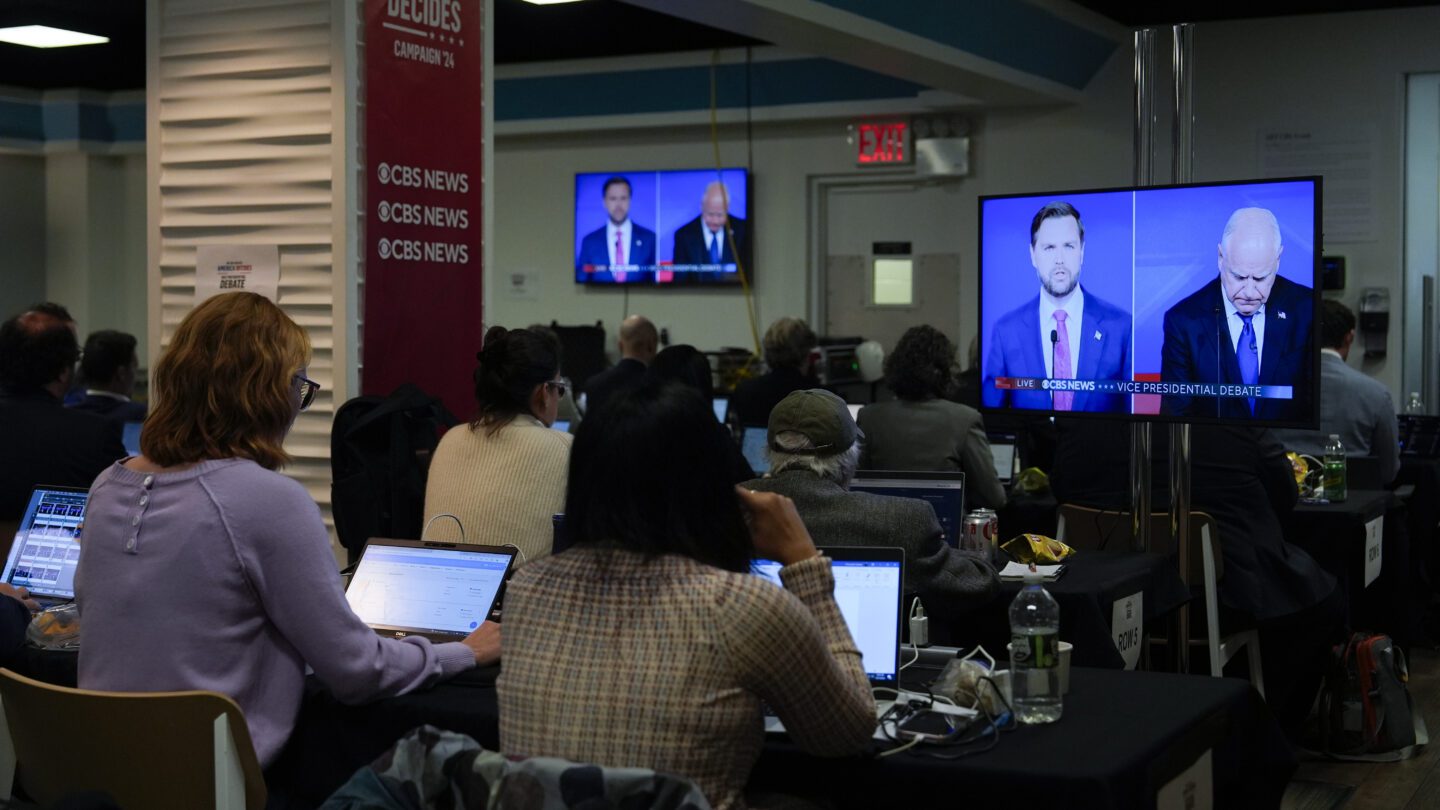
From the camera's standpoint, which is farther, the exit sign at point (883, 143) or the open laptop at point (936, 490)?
the exit sign at point (883, 143)

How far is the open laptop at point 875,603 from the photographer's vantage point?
2.54m

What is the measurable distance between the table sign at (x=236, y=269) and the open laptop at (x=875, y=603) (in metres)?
2.54

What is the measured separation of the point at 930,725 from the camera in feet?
Answer: 7.62

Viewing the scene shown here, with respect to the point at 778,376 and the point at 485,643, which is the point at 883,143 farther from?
the point at 485,643

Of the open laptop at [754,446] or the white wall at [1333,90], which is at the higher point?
the white wall at [1333,90]

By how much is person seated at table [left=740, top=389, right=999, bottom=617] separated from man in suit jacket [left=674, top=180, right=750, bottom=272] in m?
6.66

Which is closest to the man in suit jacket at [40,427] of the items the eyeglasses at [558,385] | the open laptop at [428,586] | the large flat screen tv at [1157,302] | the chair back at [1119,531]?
the eyeglasses at [558,385]

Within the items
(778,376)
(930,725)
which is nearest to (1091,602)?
(930,725)

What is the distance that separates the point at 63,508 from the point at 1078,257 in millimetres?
2479

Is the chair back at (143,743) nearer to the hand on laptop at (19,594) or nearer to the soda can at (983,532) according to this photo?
the hand on laptop at (19,594)

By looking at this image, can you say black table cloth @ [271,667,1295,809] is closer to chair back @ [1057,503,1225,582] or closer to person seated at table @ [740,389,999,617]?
person seated at table @ [740,389,999,617]

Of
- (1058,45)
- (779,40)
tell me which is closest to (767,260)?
(1058,45)

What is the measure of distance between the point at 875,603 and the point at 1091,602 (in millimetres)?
1160

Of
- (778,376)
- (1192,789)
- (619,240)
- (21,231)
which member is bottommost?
(1192,789)
